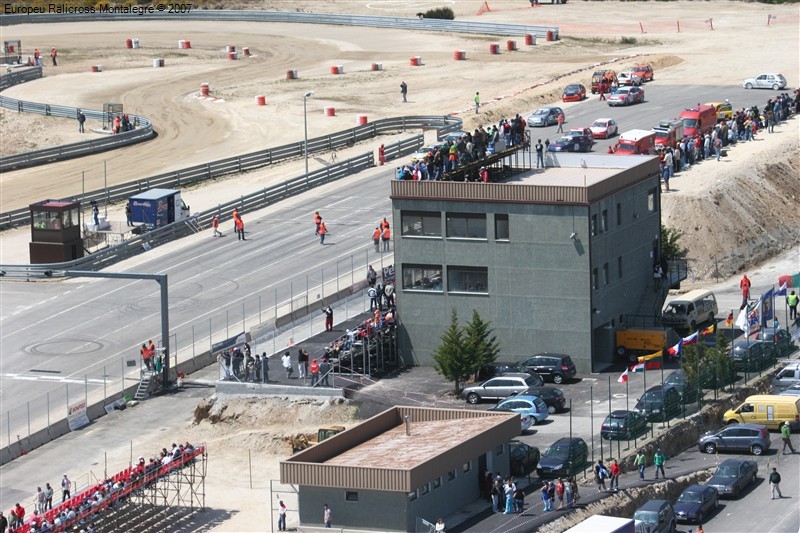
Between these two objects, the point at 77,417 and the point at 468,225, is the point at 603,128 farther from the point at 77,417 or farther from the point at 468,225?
the point at 77,417

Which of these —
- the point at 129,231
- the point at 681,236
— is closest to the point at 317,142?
the point at 129,231

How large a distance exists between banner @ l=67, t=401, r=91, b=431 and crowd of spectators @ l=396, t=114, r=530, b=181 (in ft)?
50.7

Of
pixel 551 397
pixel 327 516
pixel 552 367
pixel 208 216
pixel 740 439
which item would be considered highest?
pixel 208 216

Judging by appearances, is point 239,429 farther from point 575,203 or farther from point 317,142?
point 317,142

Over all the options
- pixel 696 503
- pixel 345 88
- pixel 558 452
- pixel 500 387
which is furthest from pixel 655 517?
pixel 345 88

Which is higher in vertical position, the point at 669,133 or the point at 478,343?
the point at 669,133

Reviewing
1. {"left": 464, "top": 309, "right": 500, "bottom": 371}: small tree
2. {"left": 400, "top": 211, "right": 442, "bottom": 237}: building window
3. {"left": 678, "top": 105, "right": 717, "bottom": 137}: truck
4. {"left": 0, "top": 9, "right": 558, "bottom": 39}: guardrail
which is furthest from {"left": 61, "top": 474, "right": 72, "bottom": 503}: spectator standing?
{"left": 0, "top": 9, "right": 558, "bottom": 39}: guardrail

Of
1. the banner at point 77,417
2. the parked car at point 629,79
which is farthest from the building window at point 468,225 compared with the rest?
the parked car at point 629,79

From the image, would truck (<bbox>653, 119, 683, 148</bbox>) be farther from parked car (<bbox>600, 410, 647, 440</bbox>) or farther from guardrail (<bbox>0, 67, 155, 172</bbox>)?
parked car (<bbox>600, 410, 647, 440</bbox>)

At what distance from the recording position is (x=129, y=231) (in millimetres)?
95812

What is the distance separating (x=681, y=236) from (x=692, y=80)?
123 feet

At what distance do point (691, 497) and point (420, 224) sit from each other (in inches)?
797

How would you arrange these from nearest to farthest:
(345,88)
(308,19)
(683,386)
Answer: (683,386), (345,88), (308,19)

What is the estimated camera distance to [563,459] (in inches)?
2354
